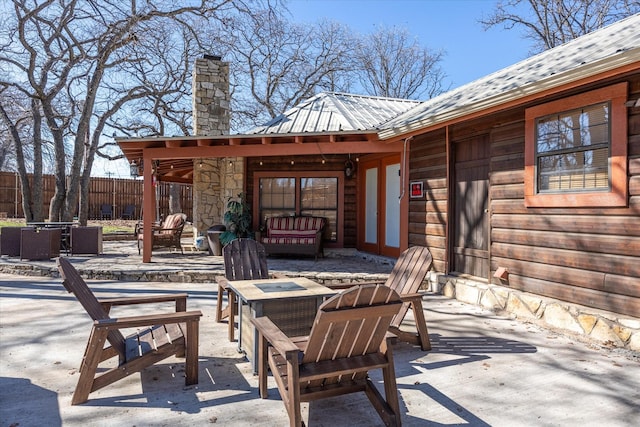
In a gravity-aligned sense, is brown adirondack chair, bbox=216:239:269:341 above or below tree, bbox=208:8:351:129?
below

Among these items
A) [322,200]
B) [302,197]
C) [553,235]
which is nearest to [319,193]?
[322,200]

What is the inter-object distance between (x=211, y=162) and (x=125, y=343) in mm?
7421

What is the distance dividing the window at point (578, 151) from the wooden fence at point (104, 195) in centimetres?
1659

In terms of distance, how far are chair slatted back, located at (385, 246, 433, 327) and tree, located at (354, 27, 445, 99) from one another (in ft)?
64.3

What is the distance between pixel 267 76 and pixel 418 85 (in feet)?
26.5

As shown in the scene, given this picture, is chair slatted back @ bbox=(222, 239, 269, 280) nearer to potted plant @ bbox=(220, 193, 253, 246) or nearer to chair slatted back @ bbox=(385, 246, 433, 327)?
chair slatted back @ bbox=(385, 246, 433, 327)

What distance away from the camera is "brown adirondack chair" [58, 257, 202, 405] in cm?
265

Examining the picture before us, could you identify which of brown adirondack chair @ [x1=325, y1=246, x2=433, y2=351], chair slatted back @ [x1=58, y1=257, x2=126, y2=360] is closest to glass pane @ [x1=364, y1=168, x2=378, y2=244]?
brown adirondack chair @ [x1=325, y1=246, x2=433, y2=351]

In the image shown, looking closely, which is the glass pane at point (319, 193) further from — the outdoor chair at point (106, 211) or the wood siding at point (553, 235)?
the outdoor chair at point (106, 211)

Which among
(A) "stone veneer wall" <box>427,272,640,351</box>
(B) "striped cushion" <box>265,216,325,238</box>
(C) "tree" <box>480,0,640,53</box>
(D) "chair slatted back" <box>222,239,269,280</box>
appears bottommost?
(A) "stone veneer wall" <box>427,272,640,351</box>

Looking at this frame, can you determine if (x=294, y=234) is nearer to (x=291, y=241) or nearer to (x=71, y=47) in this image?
(x=291, y=241)

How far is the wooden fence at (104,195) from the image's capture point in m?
19.6

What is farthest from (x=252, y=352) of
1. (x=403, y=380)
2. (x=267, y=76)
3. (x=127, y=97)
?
(x=267, y=76)

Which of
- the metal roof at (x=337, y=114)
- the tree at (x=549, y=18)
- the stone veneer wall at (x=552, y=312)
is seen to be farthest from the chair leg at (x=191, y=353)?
the tree at (x=549, y=18)
